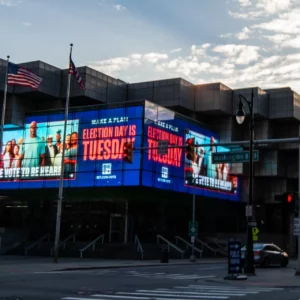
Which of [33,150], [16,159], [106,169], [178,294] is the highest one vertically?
[33,150]

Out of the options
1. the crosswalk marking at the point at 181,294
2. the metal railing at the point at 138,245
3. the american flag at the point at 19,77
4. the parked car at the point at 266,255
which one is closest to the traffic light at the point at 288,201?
the crosswalk marking at the point at 181,294

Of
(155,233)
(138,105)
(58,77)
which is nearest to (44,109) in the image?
(58,77)

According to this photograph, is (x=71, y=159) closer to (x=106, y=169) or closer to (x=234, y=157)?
(x=106, y=169)

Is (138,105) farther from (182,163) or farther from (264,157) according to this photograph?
(264,157)

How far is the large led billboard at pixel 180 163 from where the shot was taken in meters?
53.4

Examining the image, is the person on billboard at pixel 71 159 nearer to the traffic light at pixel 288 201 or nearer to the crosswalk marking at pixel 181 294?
the traffic light at pixel 288 201

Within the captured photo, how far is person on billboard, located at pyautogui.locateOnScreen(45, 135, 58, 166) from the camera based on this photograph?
56.6 m

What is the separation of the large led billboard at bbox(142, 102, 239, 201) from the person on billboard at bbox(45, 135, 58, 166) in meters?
10.3

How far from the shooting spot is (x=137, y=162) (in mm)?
52250

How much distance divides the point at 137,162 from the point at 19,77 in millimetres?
19148

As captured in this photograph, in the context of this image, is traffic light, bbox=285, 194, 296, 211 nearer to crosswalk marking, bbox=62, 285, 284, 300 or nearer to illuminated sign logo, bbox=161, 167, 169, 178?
crosswalk marking, bbox=62, 285, 284, 300

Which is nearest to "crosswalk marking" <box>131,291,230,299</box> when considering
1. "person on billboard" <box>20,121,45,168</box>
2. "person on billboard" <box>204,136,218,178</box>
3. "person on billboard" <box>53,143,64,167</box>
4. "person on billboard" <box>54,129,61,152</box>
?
"person on billboard" <box>53,143,64,167</box>

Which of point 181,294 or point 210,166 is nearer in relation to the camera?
point 181,294

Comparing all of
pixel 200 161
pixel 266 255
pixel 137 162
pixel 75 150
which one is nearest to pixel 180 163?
pixel 200 161
